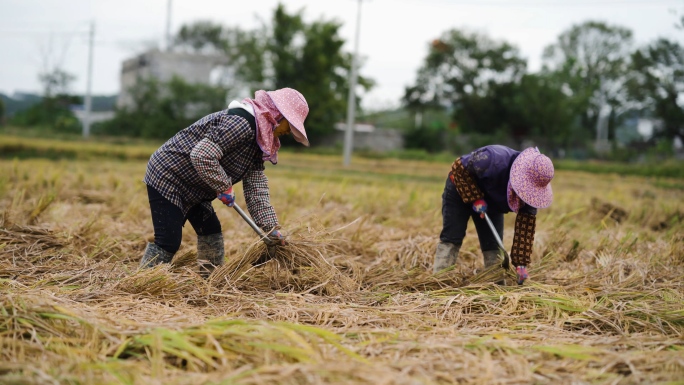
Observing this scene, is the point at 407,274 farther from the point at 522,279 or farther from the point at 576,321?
the point at 576,321

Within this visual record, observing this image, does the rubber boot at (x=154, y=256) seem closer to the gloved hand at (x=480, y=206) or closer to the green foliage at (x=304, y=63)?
the gloved hand at (x=480, y=206)

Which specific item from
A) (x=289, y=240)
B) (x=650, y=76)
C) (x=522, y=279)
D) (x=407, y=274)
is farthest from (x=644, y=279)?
(x=650, y=76)

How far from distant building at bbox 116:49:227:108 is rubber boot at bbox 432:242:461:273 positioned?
33.3 metres

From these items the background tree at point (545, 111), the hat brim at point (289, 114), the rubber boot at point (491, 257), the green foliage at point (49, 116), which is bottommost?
the green foliage at point (49, 116)

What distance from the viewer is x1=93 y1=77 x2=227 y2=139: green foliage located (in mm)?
30938

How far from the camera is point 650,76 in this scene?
90.2ft

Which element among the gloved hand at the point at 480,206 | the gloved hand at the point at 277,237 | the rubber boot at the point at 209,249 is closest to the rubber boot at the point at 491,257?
the gloved hand at the point at 480,206

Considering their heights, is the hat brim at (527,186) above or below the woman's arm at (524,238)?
above

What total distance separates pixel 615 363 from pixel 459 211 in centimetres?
184

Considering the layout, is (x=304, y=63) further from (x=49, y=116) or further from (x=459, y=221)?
(x=459, y=221)

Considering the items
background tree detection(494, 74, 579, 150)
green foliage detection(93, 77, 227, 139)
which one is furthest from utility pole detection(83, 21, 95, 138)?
background tree detection(494, 74, 579, 150)

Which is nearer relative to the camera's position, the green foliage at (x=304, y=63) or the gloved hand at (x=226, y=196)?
the gloved hand at (x=226, y=196)

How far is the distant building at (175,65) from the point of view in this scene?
121 feet

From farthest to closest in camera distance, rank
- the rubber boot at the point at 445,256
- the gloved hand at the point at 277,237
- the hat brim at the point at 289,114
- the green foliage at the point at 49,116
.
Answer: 1. the green foliage at the point at 49,116
2. the rubber boot at the point at 445,256
3. the gloved hand at the point at 277,237
4. the hat brim at the point at 289,114
